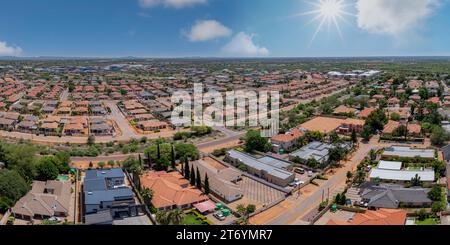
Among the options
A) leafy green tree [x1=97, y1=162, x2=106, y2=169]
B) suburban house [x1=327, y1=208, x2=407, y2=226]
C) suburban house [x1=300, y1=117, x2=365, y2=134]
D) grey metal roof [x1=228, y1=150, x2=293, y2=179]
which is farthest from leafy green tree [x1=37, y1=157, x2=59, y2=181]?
suburban house [x1=300, y1=117, x2=365, y2=134]

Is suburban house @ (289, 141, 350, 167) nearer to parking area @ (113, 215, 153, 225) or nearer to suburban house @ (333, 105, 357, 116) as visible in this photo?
parking area @ (113, 215, 153, 225)

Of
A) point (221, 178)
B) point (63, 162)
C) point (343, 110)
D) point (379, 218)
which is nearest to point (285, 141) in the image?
point (221, 178)

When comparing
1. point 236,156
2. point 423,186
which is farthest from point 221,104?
point 423,186

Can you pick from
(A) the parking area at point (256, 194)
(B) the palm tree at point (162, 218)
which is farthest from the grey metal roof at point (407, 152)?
(B) the palm tree at point (162, 218)

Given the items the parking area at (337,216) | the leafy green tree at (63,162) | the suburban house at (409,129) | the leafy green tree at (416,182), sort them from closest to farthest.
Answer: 1. the parking area at (337,216)
2. the leafy green tree at (416,182)
3. the leafy green tree at (63,162)
4. the suburban house at (409,129)

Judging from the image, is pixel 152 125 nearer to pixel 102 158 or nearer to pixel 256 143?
pixel 102 158

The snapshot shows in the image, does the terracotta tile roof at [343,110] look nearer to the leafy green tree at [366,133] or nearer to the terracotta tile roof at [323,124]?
the terracotta tile roof at [323,124]
